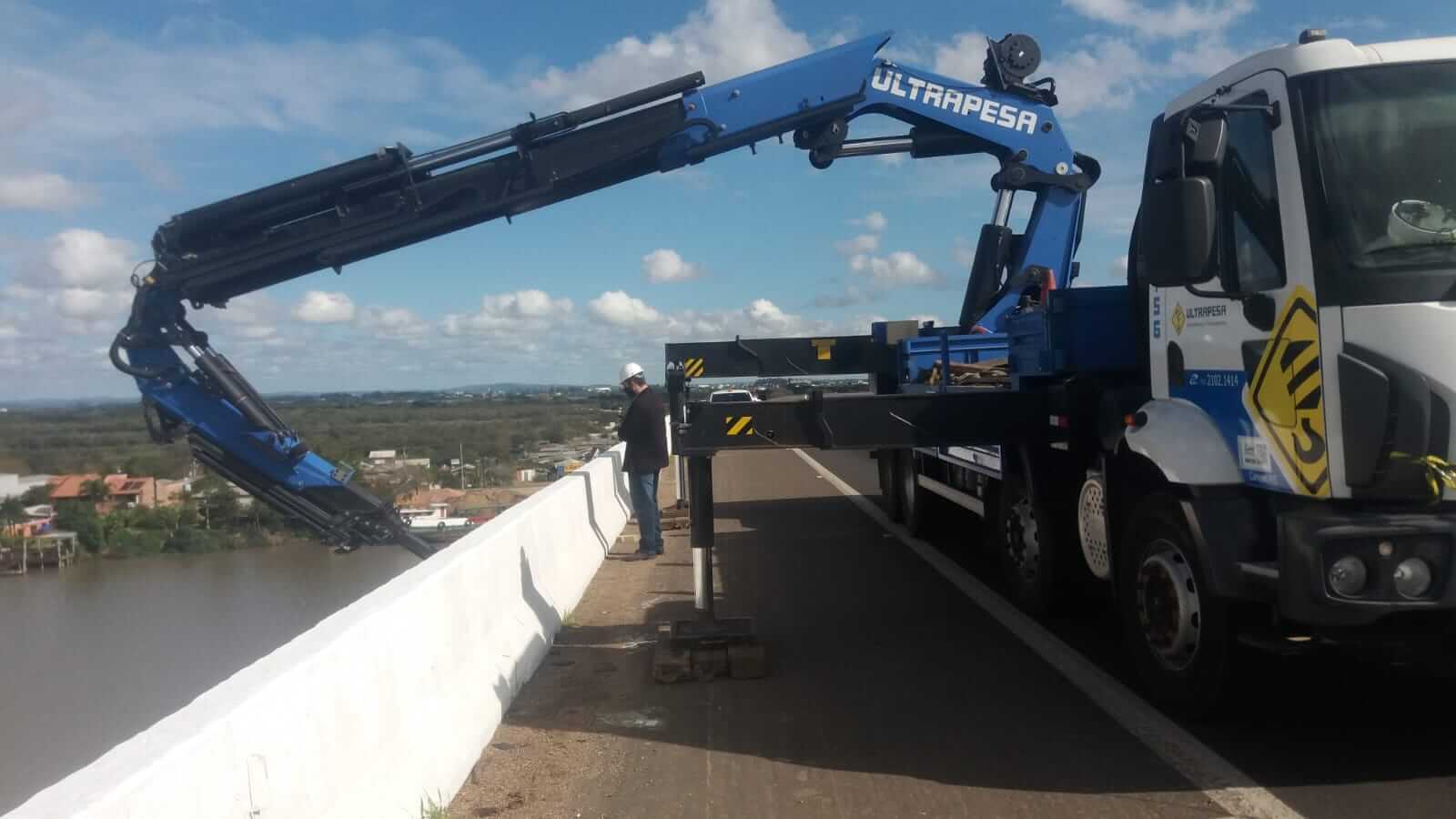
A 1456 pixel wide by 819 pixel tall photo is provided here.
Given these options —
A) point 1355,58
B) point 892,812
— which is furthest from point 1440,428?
point 892,812

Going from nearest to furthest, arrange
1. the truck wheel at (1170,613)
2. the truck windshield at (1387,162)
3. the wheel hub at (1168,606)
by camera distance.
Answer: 1. the truck windshield at (1387,162)
2. the truck wheel at (1170,613)
3. the wheel hub at (1168,606)

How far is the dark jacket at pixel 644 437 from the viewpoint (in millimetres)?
11320

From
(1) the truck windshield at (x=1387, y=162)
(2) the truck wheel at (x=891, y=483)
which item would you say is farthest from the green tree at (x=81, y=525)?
(1) the truck windshield at (x=1387, y=162)

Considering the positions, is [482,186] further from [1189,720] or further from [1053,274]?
[1189,720]

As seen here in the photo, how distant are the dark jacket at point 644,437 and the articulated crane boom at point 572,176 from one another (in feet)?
7.74

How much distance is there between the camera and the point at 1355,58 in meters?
4.46

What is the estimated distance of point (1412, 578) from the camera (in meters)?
4.05

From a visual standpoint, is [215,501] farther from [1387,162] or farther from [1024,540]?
[1387,162]

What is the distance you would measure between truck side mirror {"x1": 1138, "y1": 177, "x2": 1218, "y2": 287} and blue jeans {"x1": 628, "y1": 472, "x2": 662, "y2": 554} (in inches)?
279

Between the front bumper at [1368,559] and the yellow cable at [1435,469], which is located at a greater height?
the yellow cable at [1435,469]

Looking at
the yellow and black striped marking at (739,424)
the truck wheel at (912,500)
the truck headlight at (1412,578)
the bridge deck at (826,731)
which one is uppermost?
the yellow and black striped marking at (739,424)

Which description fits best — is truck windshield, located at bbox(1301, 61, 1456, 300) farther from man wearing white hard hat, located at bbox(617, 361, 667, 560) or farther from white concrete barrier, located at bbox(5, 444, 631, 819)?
man wearing white hard hat, located at bbox(617, 361, 667, 560)

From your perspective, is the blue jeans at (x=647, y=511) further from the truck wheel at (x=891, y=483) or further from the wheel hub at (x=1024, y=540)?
the wheel hub at (x=1024, y=540)

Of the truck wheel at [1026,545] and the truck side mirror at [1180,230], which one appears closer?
the truck side mirror at [1180,230]
